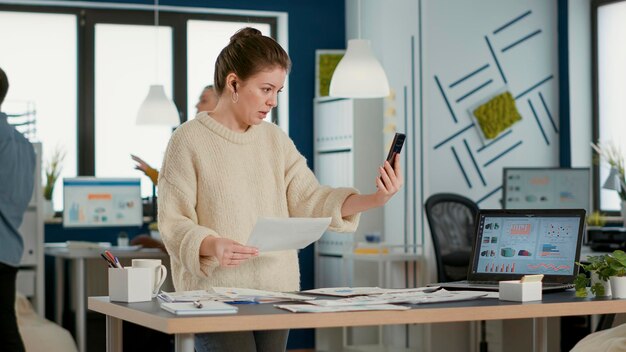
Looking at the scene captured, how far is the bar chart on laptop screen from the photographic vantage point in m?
Answer: 3.01

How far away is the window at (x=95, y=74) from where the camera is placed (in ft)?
24.0

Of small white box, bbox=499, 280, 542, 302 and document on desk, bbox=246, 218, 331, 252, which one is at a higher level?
document on desk, bbox=246, 218, 331, 252

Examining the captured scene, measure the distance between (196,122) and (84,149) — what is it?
4.76 m

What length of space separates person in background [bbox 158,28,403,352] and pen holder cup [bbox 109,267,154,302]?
0.47ft

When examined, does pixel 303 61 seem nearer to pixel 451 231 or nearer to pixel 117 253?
pixel 451 231

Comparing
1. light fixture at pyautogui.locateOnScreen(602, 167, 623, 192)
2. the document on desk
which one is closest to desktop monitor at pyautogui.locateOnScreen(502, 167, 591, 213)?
light fixture at pyautogui.locateOnScreen(602, 167, 623, 192)

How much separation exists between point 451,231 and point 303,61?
80.9 inches

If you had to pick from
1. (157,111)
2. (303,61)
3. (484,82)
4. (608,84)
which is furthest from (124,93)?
(608,84)

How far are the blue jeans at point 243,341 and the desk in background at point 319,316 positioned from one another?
4.7 inches

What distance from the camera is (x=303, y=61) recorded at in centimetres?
783

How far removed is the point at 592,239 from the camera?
6.13 m

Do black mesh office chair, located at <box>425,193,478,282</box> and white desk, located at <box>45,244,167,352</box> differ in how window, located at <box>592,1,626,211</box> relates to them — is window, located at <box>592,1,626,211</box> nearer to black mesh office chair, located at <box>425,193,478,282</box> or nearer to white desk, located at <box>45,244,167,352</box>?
black mesh office chair, located at <box>425,193,478,282</box>

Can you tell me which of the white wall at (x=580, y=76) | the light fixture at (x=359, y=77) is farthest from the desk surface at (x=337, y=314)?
the white wall at (x=580, y=76)

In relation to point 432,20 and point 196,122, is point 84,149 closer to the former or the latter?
point 432,20
